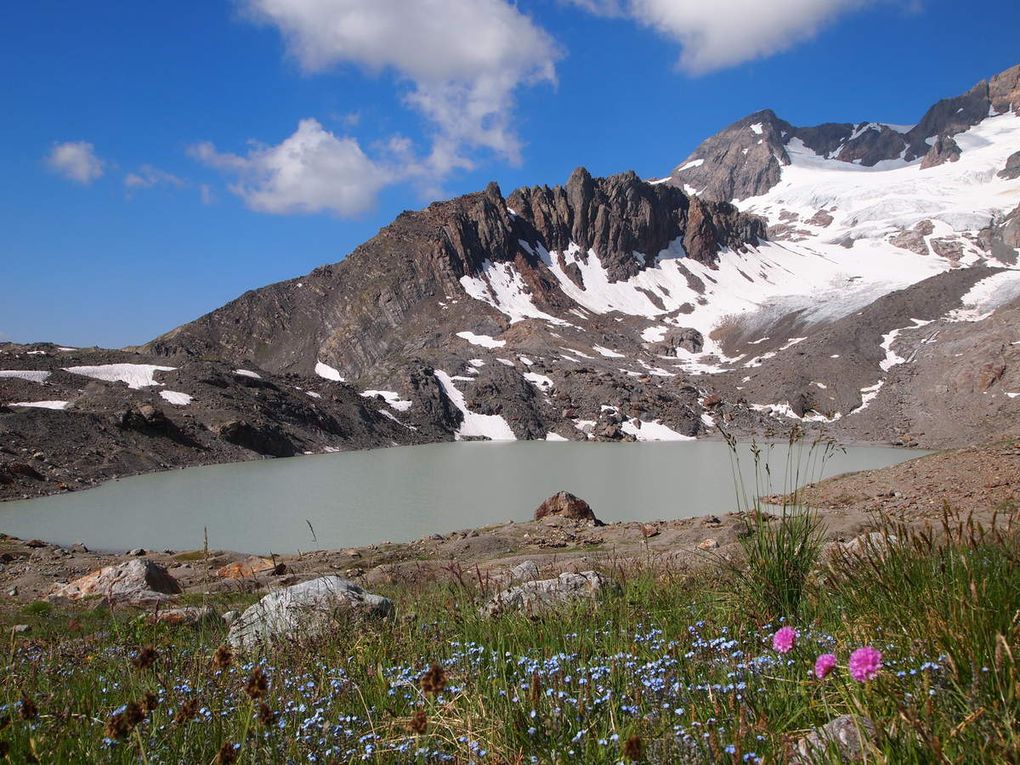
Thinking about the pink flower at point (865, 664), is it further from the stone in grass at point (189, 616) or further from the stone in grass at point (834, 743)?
the stone in grass at point (189, 616)

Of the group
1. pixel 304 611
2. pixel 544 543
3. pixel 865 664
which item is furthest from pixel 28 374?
pixel 865 664

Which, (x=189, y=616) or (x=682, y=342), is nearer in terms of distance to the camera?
(x=189, y=616)

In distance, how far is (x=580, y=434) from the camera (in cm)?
6888

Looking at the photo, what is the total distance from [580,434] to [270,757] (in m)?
67.2

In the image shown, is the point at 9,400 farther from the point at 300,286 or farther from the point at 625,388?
the point at 300,286

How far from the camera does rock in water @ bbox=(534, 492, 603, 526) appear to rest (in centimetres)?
2297

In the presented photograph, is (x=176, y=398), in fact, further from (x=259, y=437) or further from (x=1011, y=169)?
(x=1011, y=169)

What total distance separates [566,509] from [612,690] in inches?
824

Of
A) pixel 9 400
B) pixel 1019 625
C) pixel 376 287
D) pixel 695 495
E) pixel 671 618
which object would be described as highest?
pixel 376 287

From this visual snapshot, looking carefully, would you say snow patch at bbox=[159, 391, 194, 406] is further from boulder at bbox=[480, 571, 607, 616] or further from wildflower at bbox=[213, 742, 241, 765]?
wildflower at bbox=[213, 742, 241, 765]

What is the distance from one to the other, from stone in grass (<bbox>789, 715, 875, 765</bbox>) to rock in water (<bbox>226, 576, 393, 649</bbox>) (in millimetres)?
3479

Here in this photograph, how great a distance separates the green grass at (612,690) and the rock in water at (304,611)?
677 mm

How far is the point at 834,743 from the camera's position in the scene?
1.84 m

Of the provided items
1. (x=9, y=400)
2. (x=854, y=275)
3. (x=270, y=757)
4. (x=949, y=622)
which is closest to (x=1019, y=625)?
(x=949, y=622)
